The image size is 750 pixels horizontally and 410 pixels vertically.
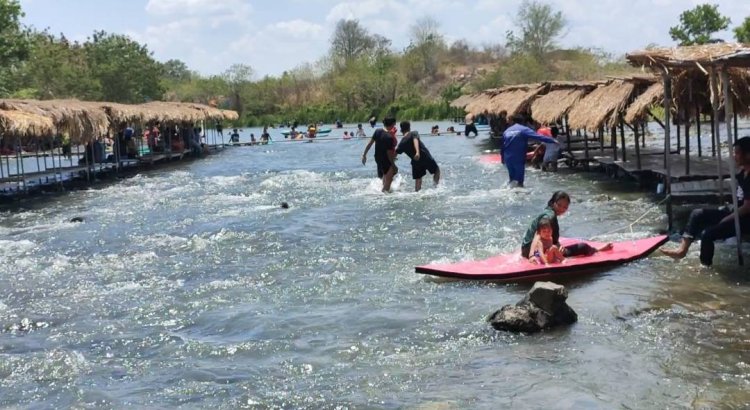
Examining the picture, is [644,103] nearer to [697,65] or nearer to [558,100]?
[697,65]

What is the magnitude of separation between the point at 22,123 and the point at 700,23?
61.4 meters

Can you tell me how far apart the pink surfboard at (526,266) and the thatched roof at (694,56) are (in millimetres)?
2160

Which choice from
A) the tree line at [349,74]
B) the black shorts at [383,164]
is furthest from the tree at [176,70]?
the black shorts at [383,164]

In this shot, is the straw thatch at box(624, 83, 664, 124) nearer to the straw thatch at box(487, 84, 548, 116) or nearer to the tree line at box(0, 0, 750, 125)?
the straw thatch at box(487, 84, 548, 116)

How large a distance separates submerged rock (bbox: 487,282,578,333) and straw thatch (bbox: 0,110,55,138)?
47.4 feet

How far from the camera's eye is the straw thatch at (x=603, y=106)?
15664 mm

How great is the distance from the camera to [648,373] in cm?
613

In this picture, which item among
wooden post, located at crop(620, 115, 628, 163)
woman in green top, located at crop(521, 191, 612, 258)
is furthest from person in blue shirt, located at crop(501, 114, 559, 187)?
woman in green top, located at crop(521, 191, 612, 258)

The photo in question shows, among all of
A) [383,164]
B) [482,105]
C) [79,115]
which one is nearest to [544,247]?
[383,164]

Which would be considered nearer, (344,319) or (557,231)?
(344,319)

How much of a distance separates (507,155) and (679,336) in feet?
33.7

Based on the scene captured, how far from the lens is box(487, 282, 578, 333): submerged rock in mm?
7230

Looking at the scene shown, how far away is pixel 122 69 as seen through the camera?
173 feet

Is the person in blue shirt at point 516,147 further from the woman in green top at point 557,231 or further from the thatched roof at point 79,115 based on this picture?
the thatched roof at point 79,115
